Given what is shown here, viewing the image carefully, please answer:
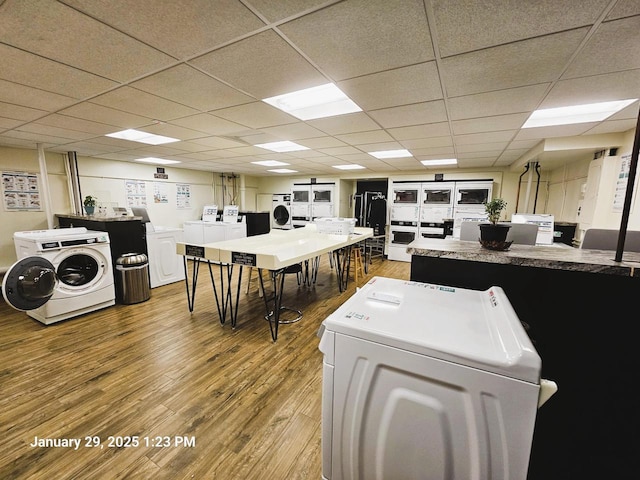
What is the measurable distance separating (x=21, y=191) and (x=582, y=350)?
6.69m

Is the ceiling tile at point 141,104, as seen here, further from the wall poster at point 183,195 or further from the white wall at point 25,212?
the wall poster at point 183,195

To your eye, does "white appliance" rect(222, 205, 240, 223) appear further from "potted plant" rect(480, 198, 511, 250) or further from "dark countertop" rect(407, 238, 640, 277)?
"potted plant" rect(480, 198, 511, 250)

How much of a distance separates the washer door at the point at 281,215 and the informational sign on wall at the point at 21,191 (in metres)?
5.13

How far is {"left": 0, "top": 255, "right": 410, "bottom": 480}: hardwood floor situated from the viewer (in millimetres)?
1383

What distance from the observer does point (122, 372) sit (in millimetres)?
2094

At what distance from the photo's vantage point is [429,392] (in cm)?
77

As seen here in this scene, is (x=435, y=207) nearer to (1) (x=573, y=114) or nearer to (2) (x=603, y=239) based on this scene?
(1) (x=573, y=114)

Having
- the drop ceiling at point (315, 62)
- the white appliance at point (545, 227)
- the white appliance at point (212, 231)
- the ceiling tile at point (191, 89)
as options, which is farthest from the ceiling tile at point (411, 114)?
the white appliance at point (212, 231)

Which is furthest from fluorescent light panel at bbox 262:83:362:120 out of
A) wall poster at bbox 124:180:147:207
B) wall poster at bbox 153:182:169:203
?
wall poster at bbox 153:182:169:203

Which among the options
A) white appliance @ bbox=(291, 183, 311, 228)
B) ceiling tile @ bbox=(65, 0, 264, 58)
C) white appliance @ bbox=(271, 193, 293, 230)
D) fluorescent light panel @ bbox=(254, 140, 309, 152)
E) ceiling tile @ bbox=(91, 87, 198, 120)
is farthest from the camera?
white appliance @ bbox=(271, 193, 293, 230)

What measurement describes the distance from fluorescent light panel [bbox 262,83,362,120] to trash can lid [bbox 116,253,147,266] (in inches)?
108

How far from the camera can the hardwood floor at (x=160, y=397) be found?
4.54ft

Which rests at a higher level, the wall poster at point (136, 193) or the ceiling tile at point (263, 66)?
the ceiling tile at point (263, 66)

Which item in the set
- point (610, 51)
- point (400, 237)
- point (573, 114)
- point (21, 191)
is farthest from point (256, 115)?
point (400, 237)
